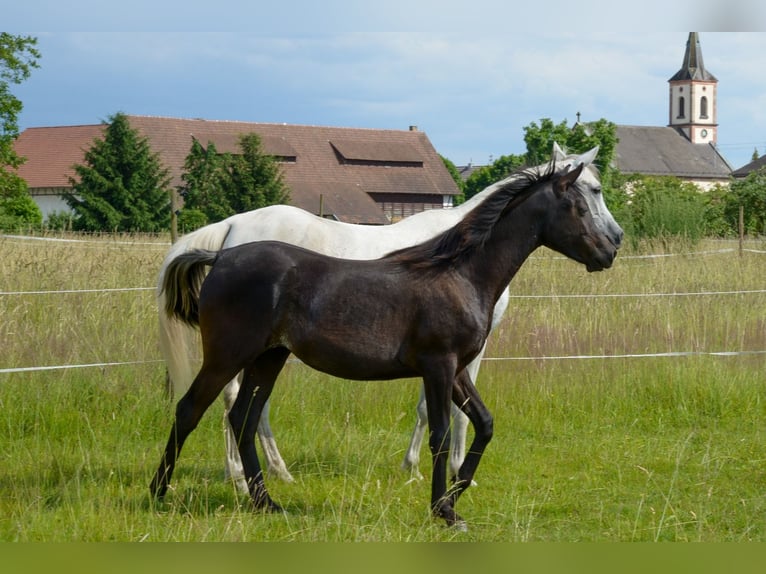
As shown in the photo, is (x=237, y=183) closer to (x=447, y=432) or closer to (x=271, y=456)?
(x=271, y=456)

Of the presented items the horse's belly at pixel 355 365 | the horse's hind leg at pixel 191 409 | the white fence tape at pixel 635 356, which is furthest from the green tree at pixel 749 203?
the horse's hind leg at pixel 191 409

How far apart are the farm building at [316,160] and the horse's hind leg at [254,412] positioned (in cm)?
4666

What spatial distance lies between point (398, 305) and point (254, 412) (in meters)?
1.03

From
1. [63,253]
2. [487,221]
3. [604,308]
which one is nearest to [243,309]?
[487,221]

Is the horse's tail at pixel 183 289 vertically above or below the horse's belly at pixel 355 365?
above

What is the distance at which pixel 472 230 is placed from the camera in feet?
14.7

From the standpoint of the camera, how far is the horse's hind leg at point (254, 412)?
4.59 meters

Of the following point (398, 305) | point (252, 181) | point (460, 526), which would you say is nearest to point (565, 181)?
point (398, 305)

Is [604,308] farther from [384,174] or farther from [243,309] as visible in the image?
[384,174]

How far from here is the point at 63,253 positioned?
10789mm

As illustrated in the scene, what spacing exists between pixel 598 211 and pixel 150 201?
38.9 meters

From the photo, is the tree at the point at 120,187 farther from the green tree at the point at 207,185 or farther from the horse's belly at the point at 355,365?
the horse's belly at the point at 355,365

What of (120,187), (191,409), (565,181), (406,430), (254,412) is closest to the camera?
(191,409)

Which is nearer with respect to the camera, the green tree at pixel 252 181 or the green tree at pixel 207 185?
the green tree at pixel 207 185
